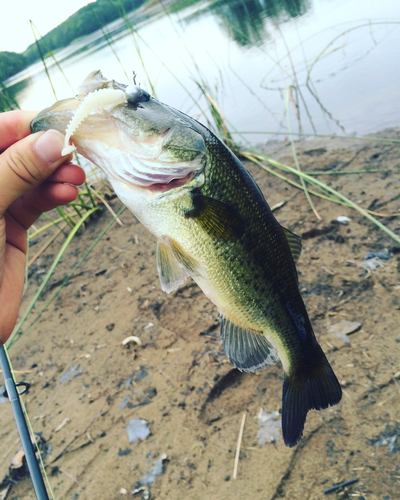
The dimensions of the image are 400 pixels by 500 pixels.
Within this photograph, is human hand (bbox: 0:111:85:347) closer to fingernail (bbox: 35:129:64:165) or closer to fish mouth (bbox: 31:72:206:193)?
fingernail (bbox: 35:129:64:165)

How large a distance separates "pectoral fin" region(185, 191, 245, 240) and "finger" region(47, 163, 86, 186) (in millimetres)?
681

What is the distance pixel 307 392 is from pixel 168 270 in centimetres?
93

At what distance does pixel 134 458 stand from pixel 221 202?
6.19 ft

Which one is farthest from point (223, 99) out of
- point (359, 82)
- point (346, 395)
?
point (346, 395)

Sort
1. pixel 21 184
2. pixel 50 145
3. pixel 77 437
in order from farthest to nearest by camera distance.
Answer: pixel 77 437, pixel 21 184, pixel 50 145

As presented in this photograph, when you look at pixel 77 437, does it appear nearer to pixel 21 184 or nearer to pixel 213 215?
pixel 21 184

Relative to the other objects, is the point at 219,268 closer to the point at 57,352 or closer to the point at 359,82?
the point at 57,352

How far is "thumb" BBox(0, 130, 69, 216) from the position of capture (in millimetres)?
1555

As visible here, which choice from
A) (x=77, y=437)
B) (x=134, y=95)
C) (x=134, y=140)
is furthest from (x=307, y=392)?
(x=77, y=437)

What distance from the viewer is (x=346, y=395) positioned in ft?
8.13

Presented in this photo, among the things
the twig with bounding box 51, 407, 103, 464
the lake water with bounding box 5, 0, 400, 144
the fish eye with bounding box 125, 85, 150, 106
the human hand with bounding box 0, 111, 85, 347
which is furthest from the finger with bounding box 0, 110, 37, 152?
the lake water with bounding box 5, 0, 400, 144

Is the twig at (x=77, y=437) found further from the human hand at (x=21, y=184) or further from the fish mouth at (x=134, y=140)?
the fish mouth at (x=134, y=140)

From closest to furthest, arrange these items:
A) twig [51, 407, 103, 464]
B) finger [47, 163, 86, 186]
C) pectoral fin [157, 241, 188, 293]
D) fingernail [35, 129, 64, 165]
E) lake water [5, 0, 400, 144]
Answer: fingernail [35, 129, 64, 165]
pectoral fin [157, 241, 188, 293]
finger [47, 163, 86, 186]
twig [51, 407, 103, 464]
lake water [5, 0, 400, 144]

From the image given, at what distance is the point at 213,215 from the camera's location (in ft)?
5.31
